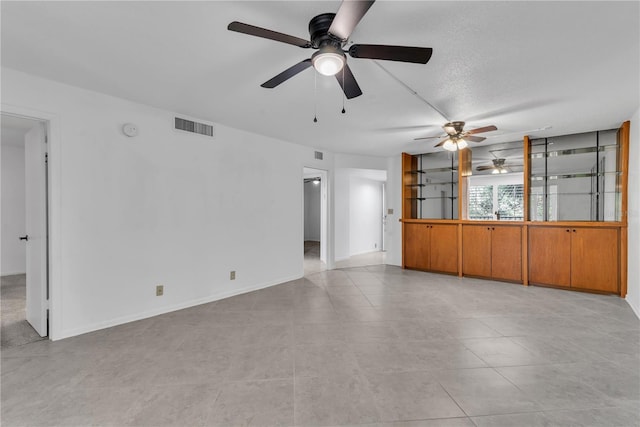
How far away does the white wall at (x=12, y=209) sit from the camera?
5.37 m

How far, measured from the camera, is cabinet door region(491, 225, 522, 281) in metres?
5.02

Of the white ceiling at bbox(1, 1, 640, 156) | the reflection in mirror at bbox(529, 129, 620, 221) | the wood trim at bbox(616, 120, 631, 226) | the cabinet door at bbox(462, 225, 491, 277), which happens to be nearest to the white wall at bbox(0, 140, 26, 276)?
the white ceiling at bbox(1, 1, 640, 156)

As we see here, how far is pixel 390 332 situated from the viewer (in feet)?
9.96

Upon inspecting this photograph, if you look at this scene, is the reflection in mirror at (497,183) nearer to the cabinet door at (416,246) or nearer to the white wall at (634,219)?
the cabinet door at (416,246)

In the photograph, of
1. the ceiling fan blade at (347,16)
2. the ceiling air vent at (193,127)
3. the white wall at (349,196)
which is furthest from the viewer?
the white wall at (349,196)

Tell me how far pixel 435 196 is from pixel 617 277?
10.1ft

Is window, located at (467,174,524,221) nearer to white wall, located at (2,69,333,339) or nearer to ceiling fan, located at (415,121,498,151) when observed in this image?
ceiling fan, located at (415,121,498,151)

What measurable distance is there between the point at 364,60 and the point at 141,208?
293cm

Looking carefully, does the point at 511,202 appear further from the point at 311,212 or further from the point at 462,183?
the point at 311,212

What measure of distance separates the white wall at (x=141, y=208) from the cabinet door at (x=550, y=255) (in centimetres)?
448

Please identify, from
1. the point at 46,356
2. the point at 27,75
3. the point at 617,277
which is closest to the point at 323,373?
the point at 46,356

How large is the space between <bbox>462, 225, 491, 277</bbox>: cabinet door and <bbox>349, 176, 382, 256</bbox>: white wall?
3.08 m

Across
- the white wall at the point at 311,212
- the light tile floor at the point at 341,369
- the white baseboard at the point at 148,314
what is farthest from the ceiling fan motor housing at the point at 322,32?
the white wall at the point at 311,212

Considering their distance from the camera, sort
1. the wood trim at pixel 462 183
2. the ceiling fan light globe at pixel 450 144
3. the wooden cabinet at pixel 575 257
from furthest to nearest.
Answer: the wood trim at pixel 462 183, the wooden cabinet at pixel 575 257, the ceiling fan light globe at pixel 450 144
